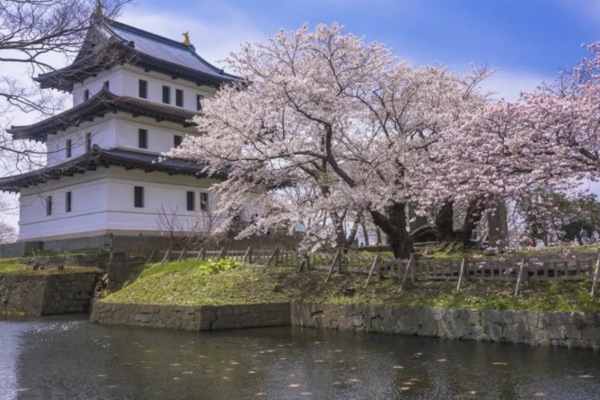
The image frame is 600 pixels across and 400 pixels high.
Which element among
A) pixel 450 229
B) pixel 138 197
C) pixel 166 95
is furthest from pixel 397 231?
pixel 166 95

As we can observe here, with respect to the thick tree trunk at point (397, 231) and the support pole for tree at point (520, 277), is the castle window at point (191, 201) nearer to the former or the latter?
the thick tree trunk at point (397, 231)

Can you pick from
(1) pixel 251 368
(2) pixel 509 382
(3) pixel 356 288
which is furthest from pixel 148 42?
(2) pixel 509 382

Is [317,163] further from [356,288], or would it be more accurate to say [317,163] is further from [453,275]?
[453,275]

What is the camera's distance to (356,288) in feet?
53.7

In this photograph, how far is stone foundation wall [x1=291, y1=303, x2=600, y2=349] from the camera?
37.6 ft

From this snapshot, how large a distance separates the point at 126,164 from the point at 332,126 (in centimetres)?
1444

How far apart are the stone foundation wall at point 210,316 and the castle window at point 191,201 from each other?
1449 cm

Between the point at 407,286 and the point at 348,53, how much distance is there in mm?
7410

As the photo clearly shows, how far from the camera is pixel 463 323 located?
516 inches

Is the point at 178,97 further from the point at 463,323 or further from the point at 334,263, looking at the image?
the point at 463,323

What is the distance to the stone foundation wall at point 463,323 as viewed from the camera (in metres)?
11.5

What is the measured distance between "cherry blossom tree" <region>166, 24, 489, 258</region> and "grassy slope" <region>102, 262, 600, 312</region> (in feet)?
5.17

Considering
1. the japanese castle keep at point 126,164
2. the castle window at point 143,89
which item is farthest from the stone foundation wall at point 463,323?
the castle window at point 143,89

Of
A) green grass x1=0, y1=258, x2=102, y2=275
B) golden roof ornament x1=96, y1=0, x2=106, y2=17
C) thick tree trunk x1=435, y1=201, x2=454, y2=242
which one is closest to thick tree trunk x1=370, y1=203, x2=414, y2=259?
thick tree trunk x1=435, y1=201, x2=454, y2=242
